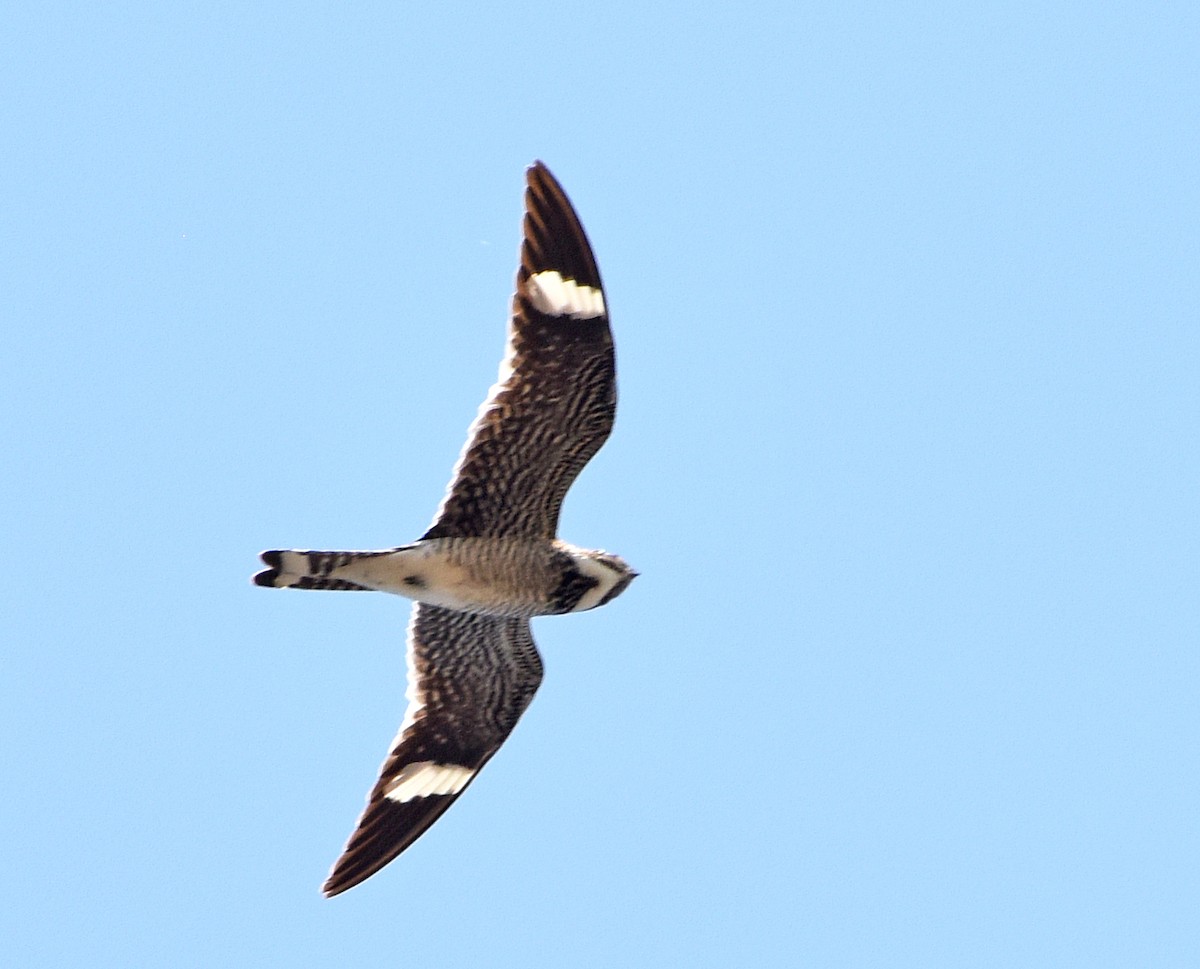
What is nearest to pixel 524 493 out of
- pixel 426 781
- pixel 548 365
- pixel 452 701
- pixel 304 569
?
pixel 548 365

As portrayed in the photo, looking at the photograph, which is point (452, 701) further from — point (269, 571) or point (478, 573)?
point (269, 571)

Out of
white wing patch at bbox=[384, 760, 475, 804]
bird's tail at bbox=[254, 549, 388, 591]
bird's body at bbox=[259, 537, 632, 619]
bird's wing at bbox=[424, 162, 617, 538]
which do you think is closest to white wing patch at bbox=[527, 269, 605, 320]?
bird's wing at bbox=[424, 162, 617, 538]

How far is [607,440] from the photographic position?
32.5 ft

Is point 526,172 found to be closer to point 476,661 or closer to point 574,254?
point 574,254

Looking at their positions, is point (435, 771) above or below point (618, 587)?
below

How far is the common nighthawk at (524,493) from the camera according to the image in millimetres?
9758

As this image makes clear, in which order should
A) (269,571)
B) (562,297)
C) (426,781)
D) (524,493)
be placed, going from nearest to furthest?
(269,571)
(562,297)
(524,493)
(426,781)

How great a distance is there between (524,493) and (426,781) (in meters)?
1.95

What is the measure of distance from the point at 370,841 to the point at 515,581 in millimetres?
1784

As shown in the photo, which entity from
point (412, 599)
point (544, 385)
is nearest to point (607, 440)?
point (544, 385)

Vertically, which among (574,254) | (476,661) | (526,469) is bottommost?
(476,661)

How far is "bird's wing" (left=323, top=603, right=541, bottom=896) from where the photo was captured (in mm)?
10703

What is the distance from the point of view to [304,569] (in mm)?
9633

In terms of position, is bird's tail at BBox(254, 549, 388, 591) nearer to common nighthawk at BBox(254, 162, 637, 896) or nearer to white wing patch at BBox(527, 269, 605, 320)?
common nighthawk at BBox(254, 162, 637, 896)
